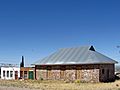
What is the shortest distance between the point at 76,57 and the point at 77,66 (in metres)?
1.68

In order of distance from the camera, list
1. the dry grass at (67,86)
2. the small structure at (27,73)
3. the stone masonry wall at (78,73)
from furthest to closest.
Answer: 1. the small structure at (27,73)
2. the stone masonry wall at (78,73)
3. the dry grass at (67,86)

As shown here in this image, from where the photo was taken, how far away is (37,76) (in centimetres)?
4634

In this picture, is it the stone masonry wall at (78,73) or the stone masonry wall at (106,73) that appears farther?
the stone masonry wall at (106,73)

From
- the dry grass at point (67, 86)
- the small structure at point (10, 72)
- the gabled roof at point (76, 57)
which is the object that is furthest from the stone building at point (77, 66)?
the small structure at point (10, 72)

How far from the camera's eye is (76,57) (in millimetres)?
41750

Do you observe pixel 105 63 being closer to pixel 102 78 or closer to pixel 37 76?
pixel 102 78

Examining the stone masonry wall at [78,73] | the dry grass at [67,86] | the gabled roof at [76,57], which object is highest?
the gabled roof at [76,57]

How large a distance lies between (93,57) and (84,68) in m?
2.05

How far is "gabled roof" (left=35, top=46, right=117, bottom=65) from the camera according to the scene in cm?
3972

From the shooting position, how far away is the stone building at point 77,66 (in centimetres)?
3934

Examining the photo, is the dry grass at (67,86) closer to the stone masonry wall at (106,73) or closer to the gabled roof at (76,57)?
the stone masonry wall at (106,73)

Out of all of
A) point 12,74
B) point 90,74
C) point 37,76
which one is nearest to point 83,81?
point 90,74

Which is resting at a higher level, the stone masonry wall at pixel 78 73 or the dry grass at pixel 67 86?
the stone masonry wall at pixel 78 73

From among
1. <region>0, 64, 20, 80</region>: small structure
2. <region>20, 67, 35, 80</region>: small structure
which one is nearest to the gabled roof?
<region>20, 67, 35, 80</region>: small structure
